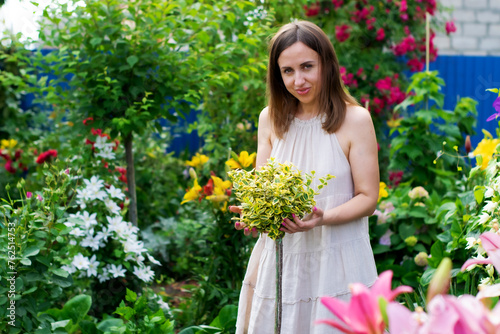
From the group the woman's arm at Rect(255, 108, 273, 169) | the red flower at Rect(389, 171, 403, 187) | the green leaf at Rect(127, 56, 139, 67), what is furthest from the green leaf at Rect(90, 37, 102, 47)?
the red flower at Rect(389, 171, 403, 187)

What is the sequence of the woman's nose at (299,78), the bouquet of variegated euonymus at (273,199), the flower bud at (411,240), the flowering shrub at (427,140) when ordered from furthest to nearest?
A: the flowering shrub at (427,140) < the flower bud at (411,240) < the woman's nose at (299,78) < the bouquet of variegated euonymus at (273,199)

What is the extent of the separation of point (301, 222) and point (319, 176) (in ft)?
1.22

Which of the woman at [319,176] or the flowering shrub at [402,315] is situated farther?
the woman at [319,176]

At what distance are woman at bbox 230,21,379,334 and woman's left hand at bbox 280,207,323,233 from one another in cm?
9

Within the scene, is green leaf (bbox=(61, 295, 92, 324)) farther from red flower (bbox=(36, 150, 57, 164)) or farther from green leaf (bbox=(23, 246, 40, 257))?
red flower (bbox=(36, 150, 57, 164))

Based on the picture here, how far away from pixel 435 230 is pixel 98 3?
202 cm

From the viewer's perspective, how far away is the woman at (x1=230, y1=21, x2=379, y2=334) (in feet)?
5.46

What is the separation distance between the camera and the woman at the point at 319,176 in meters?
1.66

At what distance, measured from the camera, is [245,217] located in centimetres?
131

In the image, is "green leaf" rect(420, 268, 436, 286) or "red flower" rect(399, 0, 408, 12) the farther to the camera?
"red flower" rect(399, 0, 408, 12)

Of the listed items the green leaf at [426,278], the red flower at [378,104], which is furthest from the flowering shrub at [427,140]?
the red flower at [378,104]

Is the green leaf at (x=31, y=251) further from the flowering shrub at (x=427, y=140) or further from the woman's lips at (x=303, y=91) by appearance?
the flowering shrub at (x=427, y=140)

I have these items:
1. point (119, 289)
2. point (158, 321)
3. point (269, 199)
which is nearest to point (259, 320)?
point (158, 321)

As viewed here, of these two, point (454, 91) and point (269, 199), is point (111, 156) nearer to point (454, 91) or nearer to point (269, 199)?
point (269, 199)
